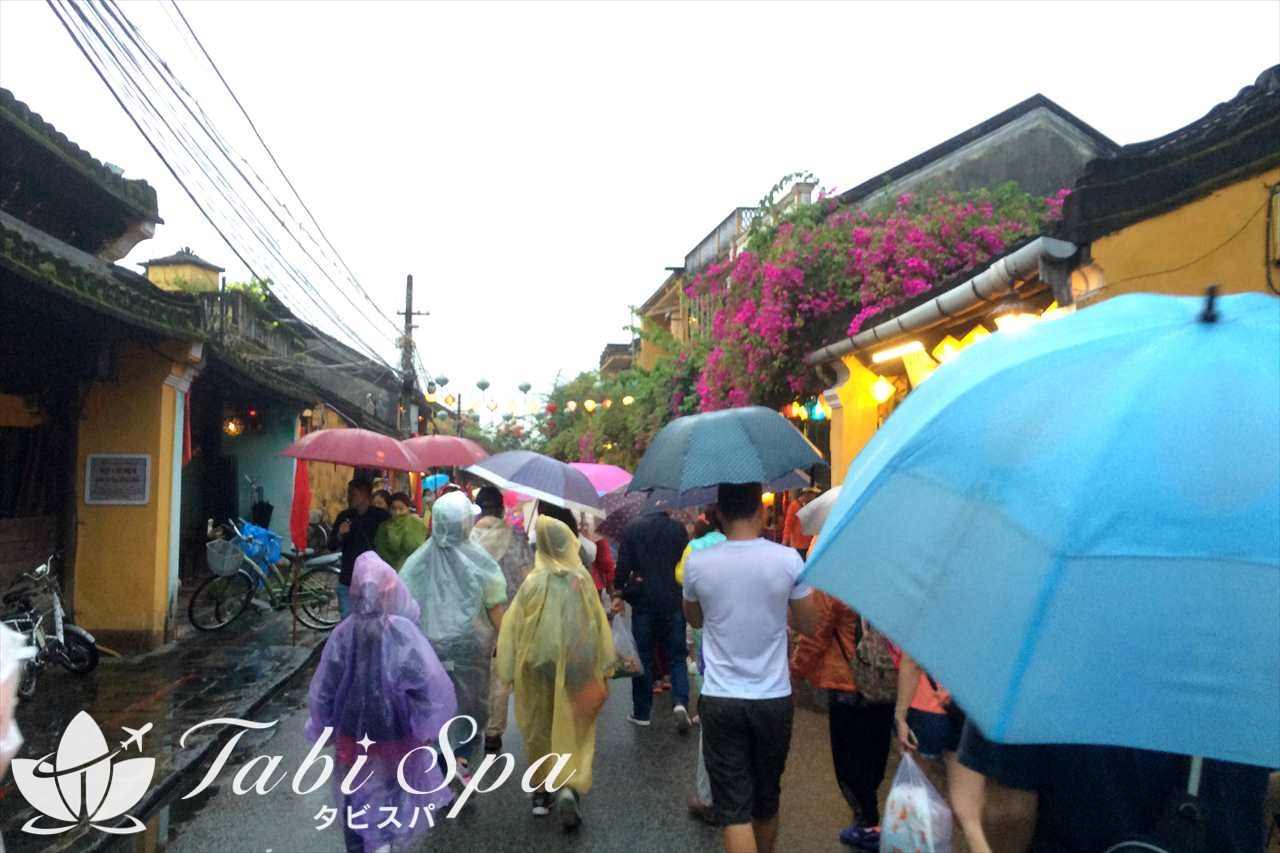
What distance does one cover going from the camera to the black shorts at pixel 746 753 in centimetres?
418

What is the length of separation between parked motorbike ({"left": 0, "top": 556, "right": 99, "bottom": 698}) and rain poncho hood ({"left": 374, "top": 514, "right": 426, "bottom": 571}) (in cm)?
285

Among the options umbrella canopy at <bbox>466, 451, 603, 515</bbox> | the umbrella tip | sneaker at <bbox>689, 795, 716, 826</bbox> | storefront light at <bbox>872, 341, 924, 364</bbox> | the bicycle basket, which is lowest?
sneaker at <bbox>689, 795, 716, 826</bbox>

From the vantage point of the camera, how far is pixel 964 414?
2186 mm

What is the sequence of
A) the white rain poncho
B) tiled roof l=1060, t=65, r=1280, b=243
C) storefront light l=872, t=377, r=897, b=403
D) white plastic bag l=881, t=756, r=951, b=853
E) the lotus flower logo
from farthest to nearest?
1. storefront light l=872, t=377, r=897, b=403
2. the white rain poncho
3. the lotus flower logo
4. tiled roof l=1060, t=65, r=1280, b=243
5. white plastic bag l=881, t=756, r=951, b=853

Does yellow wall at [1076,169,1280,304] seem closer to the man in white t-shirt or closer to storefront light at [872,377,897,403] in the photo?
A: the man in white t-shirt

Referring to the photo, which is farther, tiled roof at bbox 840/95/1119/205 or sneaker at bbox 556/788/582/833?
tiled roof at bbox 840/95/1119/205

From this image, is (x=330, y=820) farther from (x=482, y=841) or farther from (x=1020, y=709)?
(x=1020, y=709)

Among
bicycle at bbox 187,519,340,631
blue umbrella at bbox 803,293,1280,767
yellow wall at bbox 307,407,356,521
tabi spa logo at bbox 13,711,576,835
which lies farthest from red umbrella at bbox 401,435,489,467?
blue umbrella at bbox 803,293,1280,767

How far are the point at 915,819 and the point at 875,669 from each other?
5.07 feet

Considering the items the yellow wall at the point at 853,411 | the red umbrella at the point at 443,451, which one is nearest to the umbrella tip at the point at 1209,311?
the yellow wall at the point at 853,411

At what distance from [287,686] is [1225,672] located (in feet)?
30.5

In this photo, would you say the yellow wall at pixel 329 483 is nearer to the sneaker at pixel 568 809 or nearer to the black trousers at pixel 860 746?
the sneaker at pixel 568 809

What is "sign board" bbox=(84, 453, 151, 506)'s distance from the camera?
436 inches

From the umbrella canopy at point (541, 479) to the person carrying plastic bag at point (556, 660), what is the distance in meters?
1.55
